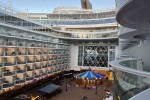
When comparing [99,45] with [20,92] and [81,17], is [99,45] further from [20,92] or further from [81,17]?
[20,92]

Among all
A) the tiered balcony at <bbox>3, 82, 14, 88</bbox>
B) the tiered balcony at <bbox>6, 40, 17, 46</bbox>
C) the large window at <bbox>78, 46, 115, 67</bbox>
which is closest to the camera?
the tiered balcony at <bbox>3, 82, 14, 88</bbox>

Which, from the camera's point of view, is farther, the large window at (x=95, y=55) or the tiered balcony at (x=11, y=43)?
the large window at (x=95, y=55)

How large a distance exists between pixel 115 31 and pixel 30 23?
799 inches

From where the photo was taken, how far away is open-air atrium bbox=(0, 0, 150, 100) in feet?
35.6

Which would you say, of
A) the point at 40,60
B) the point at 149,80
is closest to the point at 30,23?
the point at 40,60

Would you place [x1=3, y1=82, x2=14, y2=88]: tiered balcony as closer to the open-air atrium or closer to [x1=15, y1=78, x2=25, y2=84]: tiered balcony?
the open-air atrium

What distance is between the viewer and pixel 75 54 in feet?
158

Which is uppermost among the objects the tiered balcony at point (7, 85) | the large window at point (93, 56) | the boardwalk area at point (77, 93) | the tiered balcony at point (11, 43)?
the tiered balcony at point (11, 43)

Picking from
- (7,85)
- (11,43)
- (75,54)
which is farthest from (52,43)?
(7,85)

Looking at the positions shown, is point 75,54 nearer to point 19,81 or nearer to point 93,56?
point 93,56

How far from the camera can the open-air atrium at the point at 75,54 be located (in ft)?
35.6

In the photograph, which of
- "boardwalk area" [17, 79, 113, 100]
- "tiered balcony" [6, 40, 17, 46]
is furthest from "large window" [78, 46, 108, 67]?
"tiered balcony" [6, 40, 17, 46]

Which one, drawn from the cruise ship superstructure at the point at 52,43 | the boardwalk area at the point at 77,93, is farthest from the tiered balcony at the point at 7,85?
the boardwalk area at the point at 77,93

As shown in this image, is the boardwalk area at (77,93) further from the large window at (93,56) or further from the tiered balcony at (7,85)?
the large window at (93,56)
